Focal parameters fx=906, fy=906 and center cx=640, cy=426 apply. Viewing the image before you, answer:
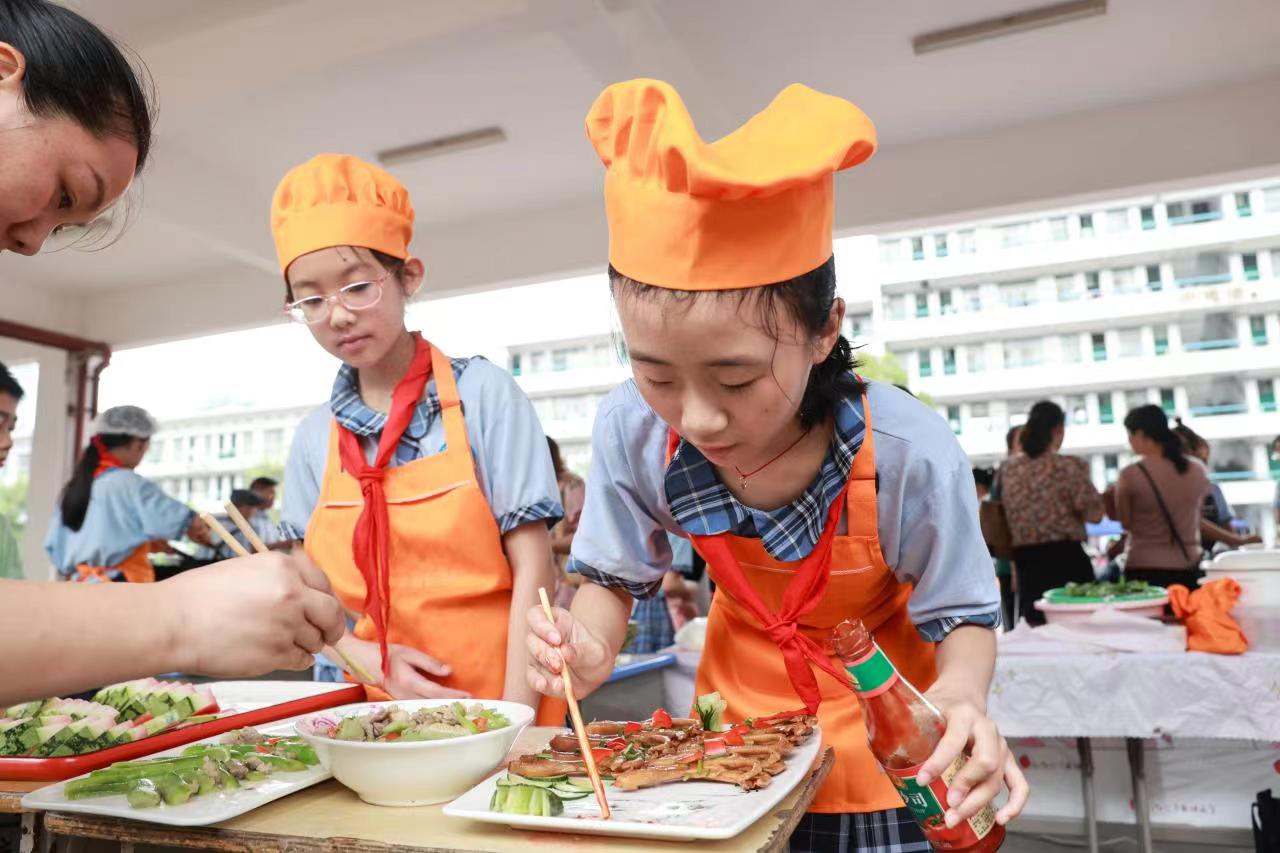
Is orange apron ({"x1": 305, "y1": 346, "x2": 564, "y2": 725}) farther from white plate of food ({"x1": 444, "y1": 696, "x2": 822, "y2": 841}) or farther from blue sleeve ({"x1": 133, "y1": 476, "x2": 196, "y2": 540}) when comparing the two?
blue sleeve ({"x1": 133, "y1": 476, "x2": 196, "y2": 540})

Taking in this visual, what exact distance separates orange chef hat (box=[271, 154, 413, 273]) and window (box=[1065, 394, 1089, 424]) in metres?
15.2

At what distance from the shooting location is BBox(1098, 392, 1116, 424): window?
1521 centimetres

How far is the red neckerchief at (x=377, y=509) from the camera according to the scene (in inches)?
67.9

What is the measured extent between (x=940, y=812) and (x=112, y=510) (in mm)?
5549

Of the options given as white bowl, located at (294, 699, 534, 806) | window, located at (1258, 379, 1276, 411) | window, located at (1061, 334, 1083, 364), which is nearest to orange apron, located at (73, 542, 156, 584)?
white bowl, located at (294, 699, 534, 806)

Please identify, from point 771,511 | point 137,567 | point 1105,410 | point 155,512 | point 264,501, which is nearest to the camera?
point 771,511

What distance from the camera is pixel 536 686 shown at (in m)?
1.22

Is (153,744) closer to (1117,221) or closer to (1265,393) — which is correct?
(1265,393)

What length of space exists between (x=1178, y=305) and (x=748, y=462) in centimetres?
1467

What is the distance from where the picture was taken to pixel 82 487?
17.6ft

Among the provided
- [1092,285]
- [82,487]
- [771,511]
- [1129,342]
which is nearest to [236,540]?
[771,511]

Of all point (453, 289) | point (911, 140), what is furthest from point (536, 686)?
point (453, 289)

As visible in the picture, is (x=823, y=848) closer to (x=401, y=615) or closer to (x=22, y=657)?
(x=401, y=615)

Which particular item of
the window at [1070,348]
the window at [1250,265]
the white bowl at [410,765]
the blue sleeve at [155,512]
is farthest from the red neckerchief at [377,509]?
the window at [1070,348]
